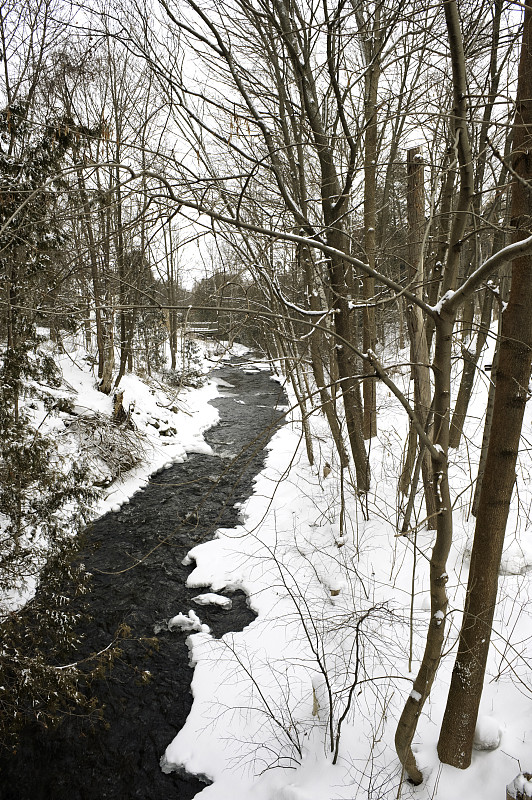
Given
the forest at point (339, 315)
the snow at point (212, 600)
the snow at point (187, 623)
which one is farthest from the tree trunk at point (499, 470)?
the snow at point (212, 600)

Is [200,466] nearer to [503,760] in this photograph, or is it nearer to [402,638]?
[402,638]

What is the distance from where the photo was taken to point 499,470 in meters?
2.44

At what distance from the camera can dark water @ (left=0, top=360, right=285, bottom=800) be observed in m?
3.47

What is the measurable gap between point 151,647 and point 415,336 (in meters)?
3.97

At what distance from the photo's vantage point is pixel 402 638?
3736 mm

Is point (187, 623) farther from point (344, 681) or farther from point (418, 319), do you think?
point (418, 319)

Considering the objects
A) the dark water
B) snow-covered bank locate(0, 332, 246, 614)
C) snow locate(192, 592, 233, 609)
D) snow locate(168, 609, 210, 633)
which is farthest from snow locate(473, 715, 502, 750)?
snow-covered bank locate(0, 332, 246, 614)

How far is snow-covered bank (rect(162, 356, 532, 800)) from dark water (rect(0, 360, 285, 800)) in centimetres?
19

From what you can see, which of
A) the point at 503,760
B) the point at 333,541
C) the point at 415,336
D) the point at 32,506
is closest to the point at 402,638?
the point at 503,760

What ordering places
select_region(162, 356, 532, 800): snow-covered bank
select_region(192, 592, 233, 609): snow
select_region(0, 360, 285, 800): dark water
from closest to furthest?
select_region(162, 356, 532, 800): snow-covered bank → select_region(0, 360, 285, 800): dark water → select_region(192, 592, 233, 609): snow

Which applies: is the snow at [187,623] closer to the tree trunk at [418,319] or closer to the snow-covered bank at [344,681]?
the snow-covered bank at [344,681]

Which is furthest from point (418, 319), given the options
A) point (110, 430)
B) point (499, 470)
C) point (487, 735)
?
point (110, 430)

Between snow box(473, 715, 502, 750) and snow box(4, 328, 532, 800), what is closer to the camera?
snow box(473, 715, 502, 750)

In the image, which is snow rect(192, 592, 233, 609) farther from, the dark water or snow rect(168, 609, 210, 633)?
snow rect(168, 609, 210, 633)
